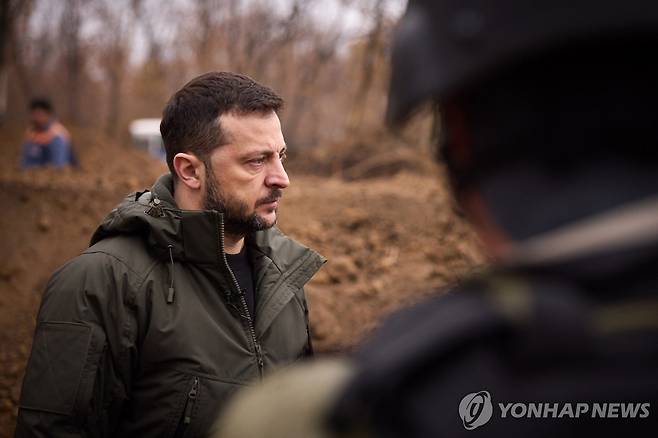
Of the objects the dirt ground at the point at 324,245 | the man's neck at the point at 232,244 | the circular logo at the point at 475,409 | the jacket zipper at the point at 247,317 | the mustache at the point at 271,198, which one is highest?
the dirt ground at the point at 324,245

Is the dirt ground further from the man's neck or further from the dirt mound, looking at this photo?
the dirt mound

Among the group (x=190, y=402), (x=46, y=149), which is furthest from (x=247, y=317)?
(x=46, y=149)

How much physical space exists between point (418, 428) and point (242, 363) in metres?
1.81

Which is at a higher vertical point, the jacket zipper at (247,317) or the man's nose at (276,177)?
the man's nose at (276,177)

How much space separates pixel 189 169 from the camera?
113 inches

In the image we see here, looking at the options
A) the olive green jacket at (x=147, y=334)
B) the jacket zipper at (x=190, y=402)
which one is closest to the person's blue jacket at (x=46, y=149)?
the olive green jacket at (x=147, y=334)

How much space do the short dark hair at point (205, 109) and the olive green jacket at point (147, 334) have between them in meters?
0.26

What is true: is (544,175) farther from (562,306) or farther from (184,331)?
(184,331)

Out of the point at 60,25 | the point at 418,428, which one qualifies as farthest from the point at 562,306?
the point at 60,25

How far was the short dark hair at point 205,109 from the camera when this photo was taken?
2.83m

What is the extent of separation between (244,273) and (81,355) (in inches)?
32.4

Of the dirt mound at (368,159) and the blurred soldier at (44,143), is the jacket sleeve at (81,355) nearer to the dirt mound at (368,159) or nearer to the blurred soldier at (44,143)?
the blurred soldier at (44,143)

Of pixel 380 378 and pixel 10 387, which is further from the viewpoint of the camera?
pixel 10 387

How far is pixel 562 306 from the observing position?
0.79 metres
